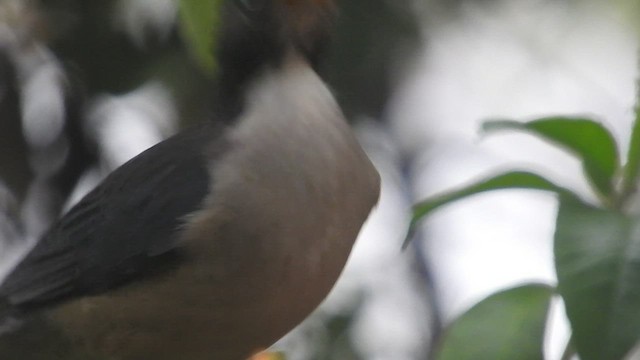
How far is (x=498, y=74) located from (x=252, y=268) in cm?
99

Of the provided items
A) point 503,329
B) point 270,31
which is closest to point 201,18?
point 270,31

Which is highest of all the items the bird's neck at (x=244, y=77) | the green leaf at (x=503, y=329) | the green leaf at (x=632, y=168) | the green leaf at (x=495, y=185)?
the bird's neck at (x=244, y=77)

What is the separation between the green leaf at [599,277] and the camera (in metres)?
0.65

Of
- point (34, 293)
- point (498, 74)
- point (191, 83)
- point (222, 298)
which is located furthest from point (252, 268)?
point (498, 74)

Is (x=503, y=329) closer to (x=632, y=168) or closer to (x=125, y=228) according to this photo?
(x=632, y=168)

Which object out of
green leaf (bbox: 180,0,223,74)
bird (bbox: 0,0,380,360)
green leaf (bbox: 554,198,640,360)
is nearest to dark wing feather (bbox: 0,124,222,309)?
bird (bbox: 0,0,380,360)

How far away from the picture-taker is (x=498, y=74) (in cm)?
173

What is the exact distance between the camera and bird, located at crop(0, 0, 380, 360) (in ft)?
2.79

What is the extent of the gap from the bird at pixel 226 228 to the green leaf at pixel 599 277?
0.76 feet

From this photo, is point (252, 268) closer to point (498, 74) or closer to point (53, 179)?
point (53, 179)

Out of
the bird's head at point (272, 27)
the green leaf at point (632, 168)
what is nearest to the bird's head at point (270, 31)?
the bird's head at point (272, 27)

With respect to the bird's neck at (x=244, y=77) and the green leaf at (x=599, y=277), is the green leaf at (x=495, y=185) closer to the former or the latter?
the green leaf at (x=599, y=277)

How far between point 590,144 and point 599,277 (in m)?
0.17

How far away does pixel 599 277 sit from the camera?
672 millimetres
